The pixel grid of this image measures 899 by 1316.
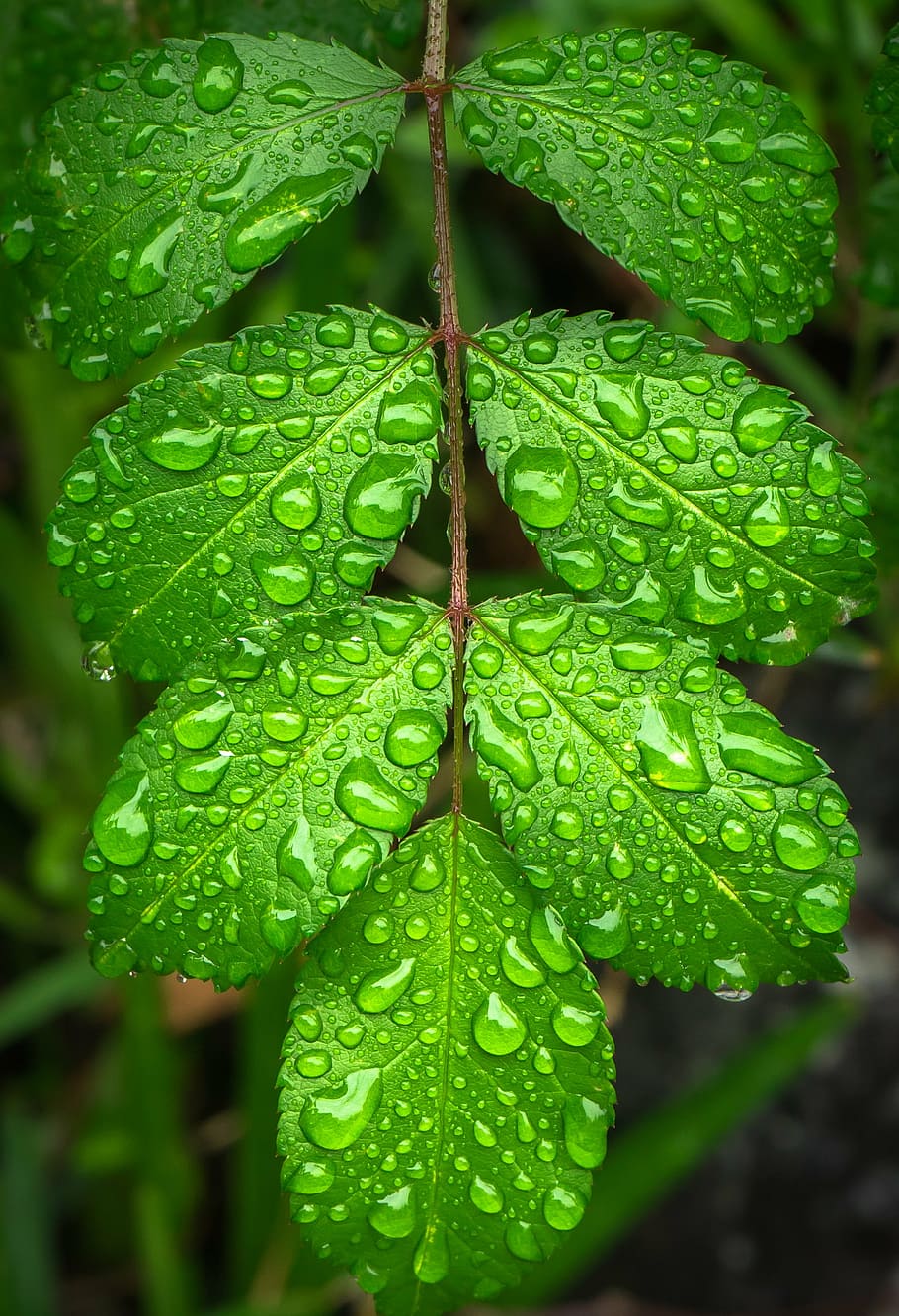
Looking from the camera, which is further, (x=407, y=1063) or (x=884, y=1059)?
(x=884, y=1059)

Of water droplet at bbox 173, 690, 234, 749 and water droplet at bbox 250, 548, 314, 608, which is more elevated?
water droplet at bbox 250, 548, 314, 608

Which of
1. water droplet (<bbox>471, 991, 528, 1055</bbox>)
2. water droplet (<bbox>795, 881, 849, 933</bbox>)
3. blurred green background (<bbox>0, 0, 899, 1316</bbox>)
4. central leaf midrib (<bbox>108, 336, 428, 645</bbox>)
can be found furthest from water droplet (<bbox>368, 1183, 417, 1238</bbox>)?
blurred green background (<bbox>0, 0, 899, 1316</bbox>)

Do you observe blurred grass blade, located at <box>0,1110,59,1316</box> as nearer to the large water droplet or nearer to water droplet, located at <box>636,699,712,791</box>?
the large water droplet

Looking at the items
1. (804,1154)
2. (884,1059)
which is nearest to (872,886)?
(884,1059)

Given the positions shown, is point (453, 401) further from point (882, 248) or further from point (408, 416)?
point (882, 248)

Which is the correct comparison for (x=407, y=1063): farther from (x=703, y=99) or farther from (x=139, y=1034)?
(x=139, y=1034)

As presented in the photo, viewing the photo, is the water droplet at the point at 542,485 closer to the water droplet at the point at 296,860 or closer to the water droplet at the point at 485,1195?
the water droplet at the point at 296,860

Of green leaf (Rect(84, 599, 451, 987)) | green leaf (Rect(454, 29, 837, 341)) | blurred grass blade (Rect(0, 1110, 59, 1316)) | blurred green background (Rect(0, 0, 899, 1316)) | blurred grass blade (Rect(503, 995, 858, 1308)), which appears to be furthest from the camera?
blurred grass blade (Rect(0, 1110, 59, 1316))
